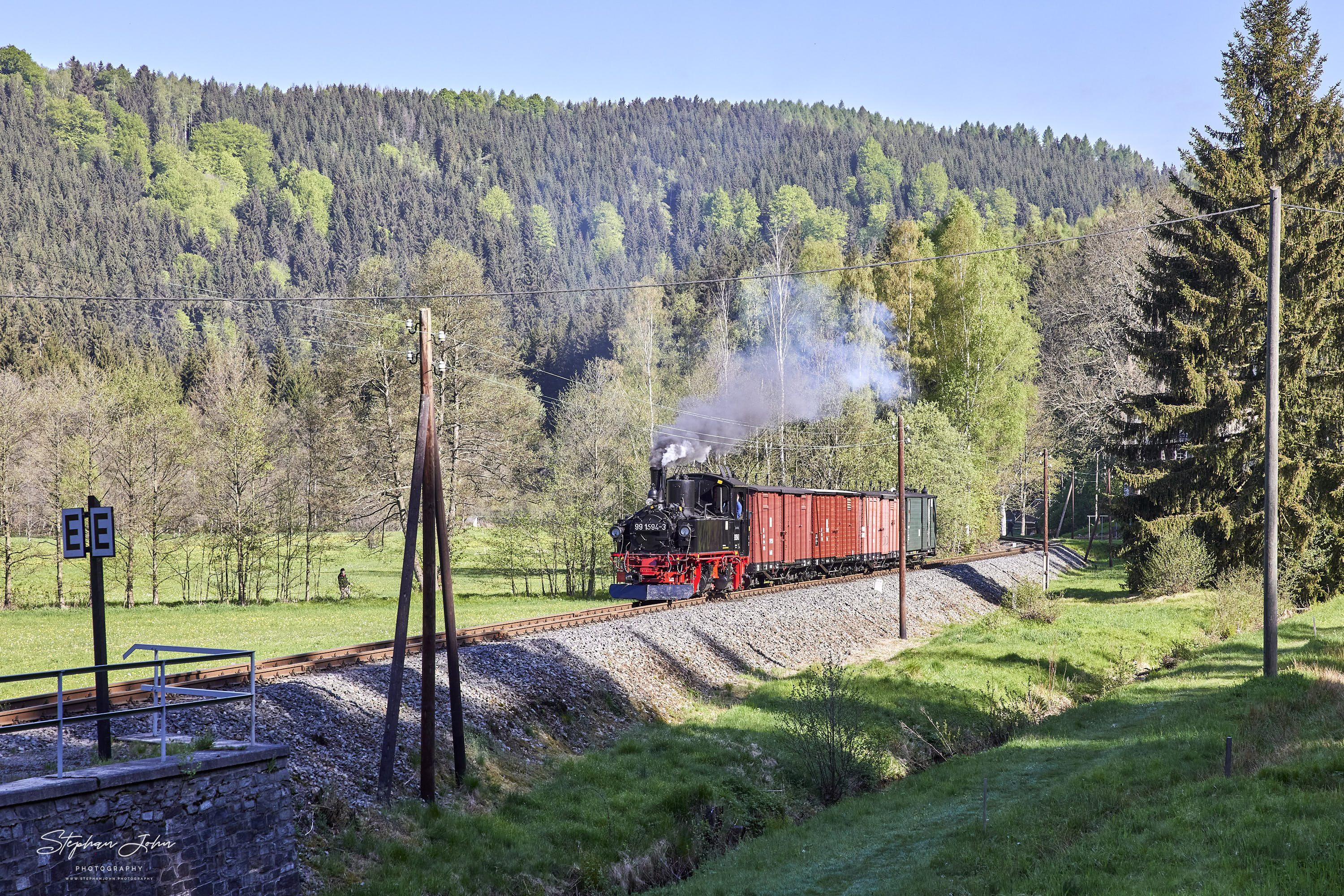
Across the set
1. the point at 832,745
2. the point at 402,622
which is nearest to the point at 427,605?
the point at 402,622

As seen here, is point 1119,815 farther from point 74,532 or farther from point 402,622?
point 74,532

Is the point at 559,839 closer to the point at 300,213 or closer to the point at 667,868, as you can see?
the point at 667,868

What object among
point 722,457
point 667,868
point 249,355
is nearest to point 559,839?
point 667,868

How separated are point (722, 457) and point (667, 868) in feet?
92.1

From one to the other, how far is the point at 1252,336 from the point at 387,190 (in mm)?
149205

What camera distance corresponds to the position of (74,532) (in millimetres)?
11148

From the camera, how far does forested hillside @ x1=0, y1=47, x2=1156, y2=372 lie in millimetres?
120750

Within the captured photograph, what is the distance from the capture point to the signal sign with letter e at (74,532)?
36.2ft

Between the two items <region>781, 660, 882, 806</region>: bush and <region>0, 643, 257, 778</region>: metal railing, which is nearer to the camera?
<region>0, 643, 257, 778</region>: metal railing

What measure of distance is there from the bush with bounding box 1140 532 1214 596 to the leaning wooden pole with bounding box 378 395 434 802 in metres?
27.3

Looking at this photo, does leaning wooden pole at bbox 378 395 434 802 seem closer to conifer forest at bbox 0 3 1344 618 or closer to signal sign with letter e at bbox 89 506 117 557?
conifer forest at bbox 0 3 1344 618

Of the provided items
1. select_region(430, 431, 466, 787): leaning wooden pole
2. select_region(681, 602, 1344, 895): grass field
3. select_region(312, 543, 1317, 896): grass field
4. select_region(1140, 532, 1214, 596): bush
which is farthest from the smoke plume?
select_region(430, 431, 466, 787): leaning wooden pole

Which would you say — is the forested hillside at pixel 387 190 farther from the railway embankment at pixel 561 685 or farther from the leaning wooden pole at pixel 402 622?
the leaning wooden pole at pixel 402 622

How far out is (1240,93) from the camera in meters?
34.5
